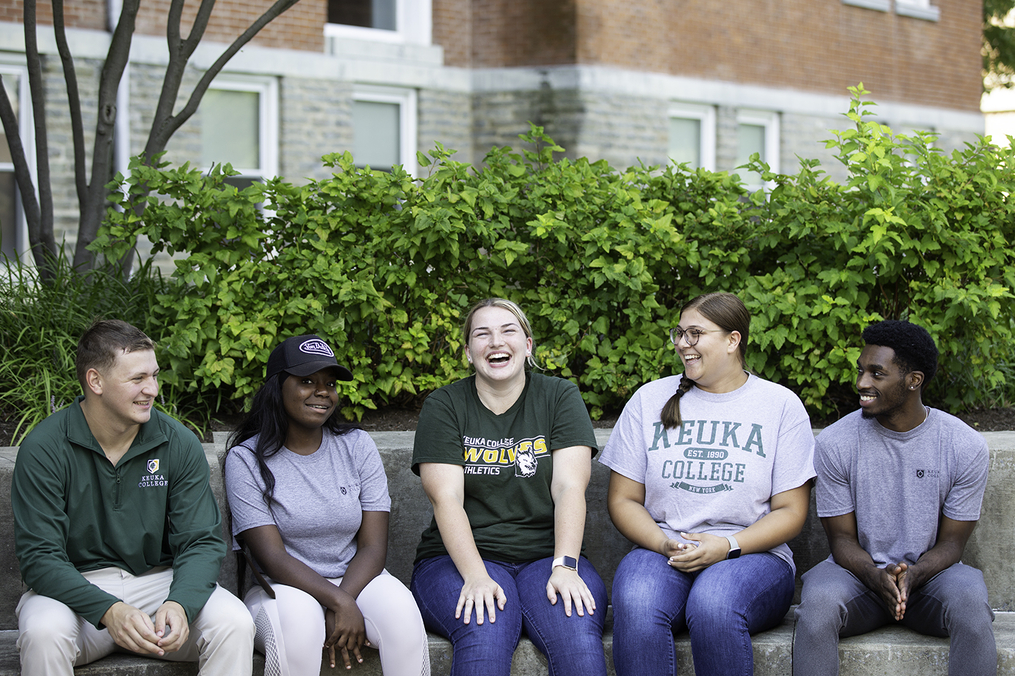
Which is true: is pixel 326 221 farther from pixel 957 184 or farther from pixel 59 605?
pixel 957 184

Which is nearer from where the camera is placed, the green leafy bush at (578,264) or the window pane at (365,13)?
the green leafy bush at (578,264)

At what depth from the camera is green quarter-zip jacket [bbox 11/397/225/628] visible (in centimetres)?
326

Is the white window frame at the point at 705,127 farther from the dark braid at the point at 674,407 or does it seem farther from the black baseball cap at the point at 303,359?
the black baseball cap at the point at 303,359

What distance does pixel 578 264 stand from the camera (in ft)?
16.1

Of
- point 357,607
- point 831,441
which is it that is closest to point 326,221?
point 357,607

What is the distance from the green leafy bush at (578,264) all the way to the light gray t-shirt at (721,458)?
3.25 feet

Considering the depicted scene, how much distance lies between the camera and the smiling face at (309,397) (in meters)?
3.66

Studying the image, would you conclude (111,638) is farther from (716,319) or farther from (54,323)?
(716,319)

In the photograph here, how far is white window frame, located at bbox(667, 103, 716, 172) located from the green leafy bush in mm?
8338

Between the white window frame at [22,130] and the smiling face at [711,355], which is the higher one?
the white window frame at [22,130]

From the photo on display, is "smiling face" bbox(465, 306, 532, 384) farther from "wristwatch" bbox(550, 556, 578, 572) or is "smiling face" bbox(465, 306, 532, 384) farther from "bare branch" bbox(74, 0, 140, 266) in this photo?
"bare branch" bbox(74, 0, 140, 266)

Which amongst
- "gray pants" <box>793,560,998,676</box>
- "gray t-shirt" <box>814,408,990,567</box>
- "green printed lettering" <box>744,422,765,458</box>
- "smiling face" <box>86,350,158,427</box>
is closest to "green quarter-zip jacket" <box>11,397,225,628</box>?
"smiling face" <box>86,350,158,427</box>

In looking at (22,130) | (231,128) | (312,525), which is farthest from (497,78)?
(312,525)

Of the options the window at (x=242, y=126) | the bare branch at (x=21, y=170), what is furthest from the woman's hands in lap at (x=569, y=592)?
the window at (x=242, y=126)
